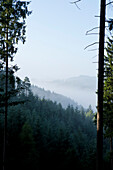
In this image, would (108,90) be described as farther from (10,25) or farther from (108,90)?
(10,25)

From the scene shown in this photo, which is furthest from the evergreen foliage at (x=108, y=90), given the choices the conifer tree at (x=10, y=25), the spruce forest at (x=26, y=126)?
the conifer tree at (x=10, y=25)

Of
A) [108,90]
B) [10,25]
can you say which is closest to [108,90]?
[108,90]

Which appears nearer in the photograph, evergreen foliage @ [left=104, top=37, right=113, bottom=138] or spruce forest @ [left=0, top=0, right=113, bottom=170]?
spruce forest @ [left=0, top=0, right=113, bottom=170]

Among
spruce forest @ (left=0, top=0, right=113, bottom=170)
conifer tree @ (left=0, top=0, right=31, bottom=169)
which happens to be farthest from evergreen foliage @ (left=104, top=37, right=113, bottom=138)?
conifer tree @ (left=0, top=0, right=31, bottom=169)

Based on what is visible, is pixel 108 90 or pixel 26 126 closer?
pixel 108 90

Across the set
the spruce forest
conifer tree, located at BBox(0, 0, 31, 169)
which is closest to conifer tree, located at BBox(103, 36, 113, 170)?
the spruce forest

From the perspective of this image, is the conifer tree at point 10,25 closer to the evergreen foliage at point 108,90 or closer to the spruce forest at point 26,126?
the spruce forest at point 26,126

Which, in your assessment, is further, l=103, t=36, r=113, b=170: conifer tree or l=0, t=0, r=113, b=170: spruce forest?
l=103, t=36, r=113, b=170: conifer tree

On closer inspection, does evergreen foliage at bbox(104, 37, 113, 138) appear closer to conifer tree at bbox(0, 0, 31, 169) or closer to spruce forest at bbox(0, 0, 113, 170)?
spruce forest at bbox(0, 0, 113, 170)

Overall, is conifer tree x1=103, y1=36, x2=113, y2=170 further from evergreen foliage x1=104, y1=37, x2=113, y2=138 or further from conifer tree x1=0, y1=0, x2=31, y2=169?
conifer tree x1=0, y1=0, x2=31, y2=169

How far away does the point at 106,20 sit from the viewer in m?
8.23

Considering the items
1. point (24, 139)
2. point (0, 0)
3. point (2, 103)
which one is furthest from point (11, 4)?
point (24, 139)

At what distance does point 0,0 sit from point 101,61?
376 inches

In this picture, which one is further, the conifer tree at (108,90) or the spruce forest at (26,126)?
the conifer tree at (108,90)
